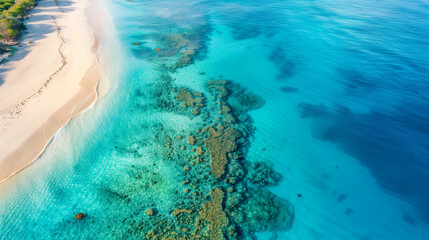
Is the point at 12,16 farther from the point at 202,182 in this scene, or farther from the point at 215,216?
the point at 215,216

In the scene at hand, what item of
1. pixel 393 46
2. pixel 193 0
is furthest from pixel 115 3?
pixel 393 46

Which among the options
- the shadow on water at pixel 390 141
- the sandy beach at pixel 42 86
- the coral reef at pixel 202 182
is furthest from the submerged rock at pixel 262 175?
the sandy beach at pixel 42 86

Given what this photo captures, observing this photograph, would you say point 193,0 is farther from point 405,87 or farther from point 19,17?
point 405,87

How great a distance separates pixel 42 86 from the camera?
30.1 metres

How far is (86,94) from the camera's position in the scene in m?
29.8

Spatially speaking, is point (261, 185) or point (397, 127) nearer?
point (261, 185)

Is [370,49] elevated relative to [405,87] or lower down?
elevated

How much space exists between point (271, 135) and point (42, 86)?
31686 mm

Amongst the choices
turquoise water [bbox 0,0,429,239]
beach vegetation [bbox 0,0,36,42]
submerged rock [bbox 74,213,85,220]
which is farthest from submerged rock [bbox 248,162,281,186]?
beach vegetation [bbox 0,0,36,42]

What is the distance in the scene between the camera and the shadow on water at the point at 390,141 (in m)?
21.4

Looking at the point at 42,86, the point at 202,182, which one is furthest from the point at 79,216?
the point at 42,86

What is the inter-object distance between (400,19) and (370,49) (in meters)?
18.2

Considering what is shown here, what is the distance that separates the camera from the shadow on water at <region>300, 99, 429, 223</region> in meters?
21.4

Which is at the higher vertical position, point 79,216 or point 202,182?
point 202,182
